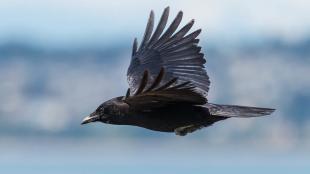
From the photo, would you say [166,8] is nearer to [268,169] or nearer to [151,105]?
[151,105]

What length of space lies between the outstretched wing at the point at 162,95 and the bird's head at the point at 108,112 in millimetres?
204

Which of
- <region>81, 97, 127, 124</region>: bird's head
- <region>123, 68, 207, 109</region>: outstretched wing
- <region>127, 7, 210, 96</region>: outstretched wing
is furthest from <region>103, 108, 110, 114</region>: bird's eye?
<region>127, 7, 210, 96</region>: outstretched wing

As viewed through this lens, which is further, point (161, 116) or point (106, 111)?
point (106, 111)

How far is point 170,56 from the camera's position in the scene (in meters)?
16.8

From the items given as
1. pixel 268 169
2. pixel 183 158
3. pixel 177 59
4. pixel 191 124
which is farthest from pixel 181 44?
pixel 268 169

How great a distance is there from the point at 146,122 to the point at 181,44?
7.24ft

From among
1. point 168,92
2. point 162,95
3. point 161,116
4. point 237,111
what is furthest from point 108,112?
point 237,111

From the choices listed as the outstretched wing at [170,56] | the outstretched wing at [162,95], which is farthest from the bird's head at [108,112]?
the outstretched wing at [170,56]

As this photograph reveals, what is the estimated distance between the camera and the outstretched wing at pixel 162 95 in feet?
45.0

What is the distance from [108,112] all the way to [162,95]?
1.04m

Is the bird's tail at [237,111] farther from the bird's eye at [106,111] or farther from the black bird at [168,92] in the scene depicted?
the bird's eye at [106,111]

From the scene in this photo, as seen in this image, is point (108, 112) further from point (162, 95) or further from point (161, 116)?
point (162, 95)

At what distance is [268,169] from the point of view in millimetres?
199375

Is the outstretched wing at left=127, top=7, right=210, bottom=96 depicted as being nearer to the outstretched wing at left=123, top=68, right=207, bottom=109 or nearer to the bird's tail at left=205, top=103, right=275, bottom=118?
the bird's tail at left=205, top=103, right=275, bottom=118
